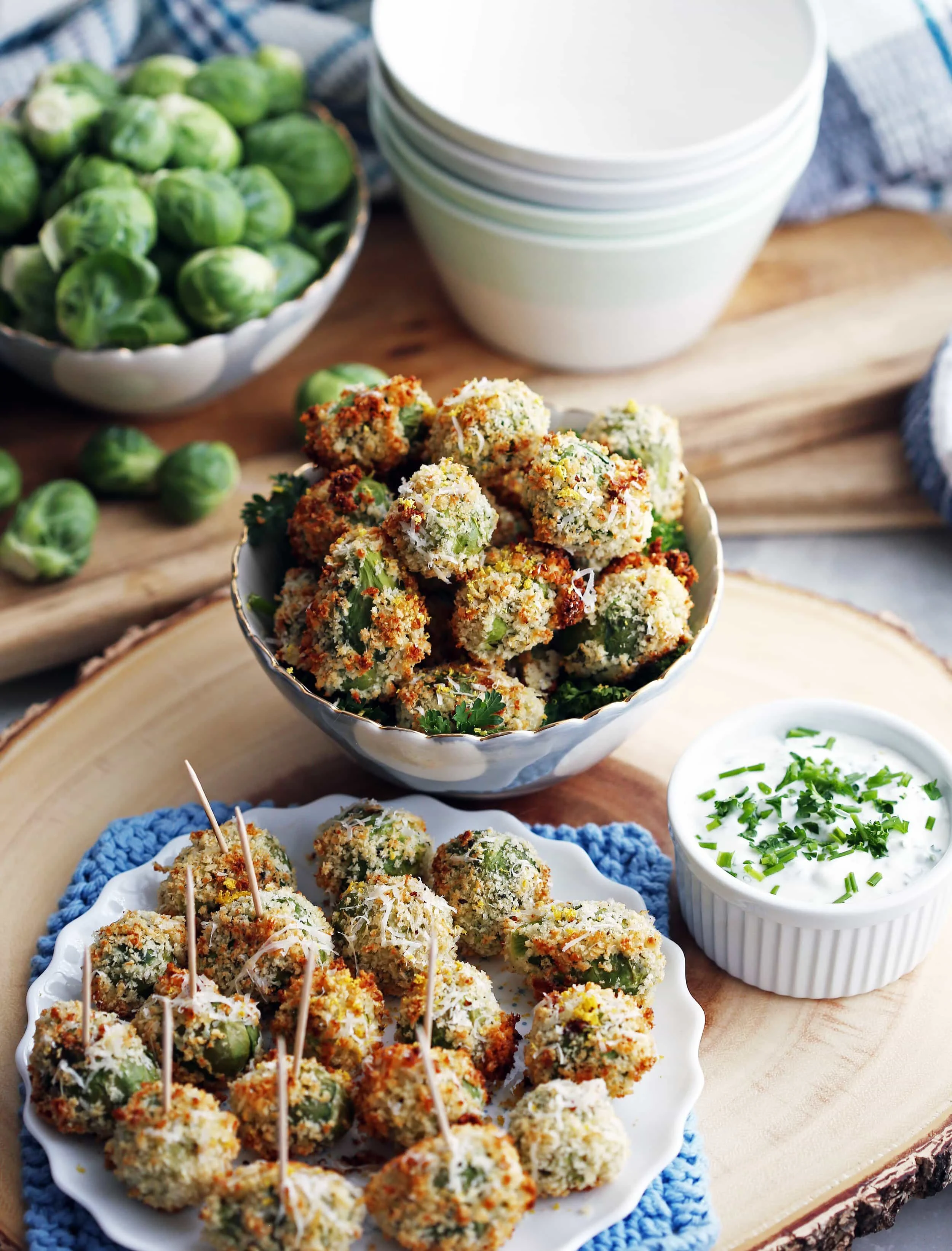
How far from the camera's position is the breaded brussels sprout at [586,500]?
8.02 ft

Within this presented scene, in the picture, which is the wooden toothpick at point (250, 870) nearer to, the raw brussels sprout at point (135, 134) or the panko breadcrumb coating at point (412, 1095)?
the panko breadcrumb coating at point (412, 1095)

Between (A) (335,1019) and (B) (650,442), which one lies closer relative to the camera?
(A) (335,1019)

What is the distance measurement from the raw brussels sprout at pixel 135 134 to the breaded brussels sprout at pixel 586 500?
175 centimetres

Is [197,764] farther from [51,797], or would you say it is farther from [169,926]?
[169,926]

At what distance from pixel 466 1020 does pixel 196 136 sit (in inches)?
102

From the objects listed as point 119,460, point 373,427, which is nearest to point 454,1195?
point 373,427

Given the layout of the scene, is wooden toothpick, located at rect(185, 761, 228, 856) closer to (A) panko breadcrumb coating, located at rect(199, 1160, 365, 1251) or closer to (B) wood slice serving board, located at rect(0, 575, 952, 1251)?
(B) wood slice serving board, located at rect(0, 575, 952, 1251)

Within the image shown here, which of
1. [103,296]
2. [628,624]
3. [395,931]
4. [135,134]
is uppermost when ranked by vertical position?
[135,134]

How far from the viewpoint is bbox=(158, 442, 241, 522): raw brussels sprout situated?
3486 mm

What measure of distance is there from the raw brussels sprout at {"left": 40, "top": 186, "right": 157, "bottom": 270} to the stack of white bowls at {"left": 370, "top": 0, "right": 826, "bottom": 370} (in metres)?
0.73

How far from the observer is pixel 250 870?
237cm

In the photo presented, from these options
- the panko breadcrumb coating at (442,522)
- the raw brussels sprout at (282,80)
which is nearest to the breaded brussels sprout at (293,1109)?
the panko breadcrumb coating at (442,522)

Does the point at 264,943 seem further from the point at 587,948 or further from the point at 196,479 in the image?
the point at 196,479

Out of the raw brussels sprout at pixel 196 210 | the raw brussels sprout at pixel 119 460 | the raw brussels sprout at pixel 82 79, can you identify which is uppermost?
the raw brussels sprout at pixel 82 79
